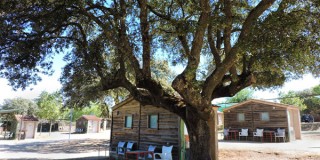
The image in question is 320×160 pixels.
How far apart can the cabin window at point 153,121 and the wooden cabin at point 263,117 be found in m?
14.1

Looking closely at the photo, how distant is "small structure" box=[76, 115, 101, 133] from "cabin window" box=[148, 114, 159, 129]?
35.7 metres

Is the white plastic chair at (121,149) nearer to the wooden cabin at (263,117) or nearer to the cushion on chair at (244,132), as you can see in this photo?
the cushion on chair at (244,132)

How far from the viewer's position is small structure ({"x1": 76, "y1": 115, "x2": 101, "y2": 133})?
46375 mm

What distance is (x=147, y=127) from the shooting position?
1291cm

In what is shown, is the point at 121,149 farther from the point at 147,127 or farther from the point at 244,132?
the point at 244,132

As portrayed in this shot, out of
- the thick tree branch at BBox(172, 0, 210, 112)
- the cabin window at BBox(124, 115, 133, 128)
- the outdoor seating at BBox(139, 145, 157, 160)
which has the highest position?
the thick tree branch at BBox(172, 0, 210, 112)

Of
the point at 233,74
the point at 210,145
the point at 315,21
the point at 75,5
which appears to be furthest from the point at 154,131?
the point at 315,21

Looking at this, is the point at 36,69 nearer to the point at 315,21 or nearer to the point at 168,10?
the point at 168,10

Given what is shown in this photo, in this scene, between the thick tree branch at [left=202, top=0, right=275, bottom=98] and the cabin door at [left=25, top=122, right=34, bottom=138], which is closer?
the thick tree branch at [left=202, top=0, right=275, bottom=98]

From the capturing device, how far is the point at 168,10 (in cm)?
852

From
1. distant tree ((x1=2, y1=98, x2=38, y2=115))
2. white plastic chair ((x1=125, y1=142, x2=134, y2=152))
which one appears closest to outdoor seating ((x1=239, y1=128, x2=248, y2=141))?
white plastic chair ((x1=125, y1=142, x2=134, y2=152))

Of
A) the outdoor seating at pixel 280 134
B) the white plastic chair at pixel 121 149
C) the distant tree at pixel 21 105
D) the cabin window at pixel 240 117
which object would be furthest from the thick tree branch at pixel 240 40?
the distant tree at pixel 21 105

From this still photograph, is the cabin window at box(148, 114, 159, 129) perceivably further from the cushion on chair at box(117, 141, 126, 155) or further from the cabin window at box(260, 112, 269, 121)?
the cabin window at box(260, 112, 269, 121)

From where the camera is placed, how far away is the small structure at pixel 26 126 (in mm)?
29672
